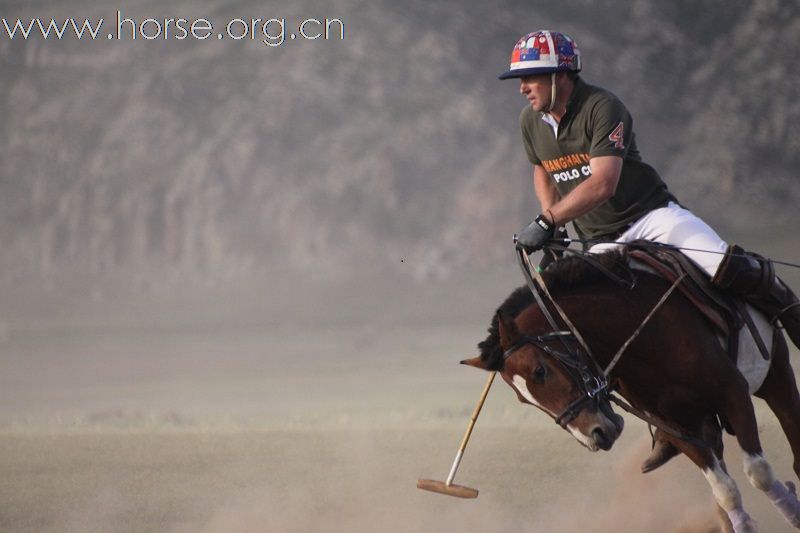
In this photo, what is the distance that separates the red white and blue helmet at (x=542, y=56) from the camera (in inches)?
250

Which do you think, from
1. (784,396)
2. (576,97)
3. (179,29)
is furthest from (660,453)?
(179,29)

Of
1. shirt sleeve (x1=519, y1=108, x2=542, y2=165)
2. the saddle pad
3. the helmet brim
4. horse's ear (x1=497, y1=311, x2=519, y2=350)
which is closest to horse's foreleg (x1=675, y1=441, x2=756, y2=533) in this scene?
the saddle pad

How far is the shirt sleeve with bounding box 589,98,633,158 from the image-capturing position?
6277 millimetres

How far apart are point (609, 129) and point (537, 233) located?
0.59m

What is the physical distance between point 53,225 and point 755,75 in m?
15.6

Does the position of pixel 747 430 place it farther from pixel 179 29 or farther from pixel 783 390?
pixel 179 29

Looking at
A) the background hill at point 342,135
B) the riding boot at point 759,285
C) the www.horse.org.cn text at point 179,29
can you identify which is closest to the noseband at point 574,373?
the riding boot at point 759,285

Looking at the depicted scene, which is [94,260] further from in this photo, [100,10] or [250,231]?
[100,10]

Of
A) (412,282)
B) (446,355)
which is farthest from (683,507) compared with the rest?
(412,282)

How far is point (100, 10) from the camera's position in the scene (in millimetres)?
31938

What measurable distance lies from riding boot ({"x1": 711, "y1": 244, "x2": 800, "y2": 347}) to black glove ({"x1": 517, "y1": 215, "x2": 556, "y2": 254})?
818 mm

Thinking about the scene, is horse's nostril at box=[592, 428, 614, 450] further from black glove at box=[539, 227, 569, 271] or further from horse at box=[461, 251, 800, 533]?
black glove at box=[539, 227, 569, 271]

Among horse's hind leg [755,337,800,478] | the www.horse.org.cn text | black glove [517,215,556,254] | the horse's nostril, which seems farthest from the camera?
the www.horse.org.cn text

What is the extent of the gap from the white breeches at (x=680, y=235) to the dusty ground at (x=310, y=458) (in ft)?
6.23
